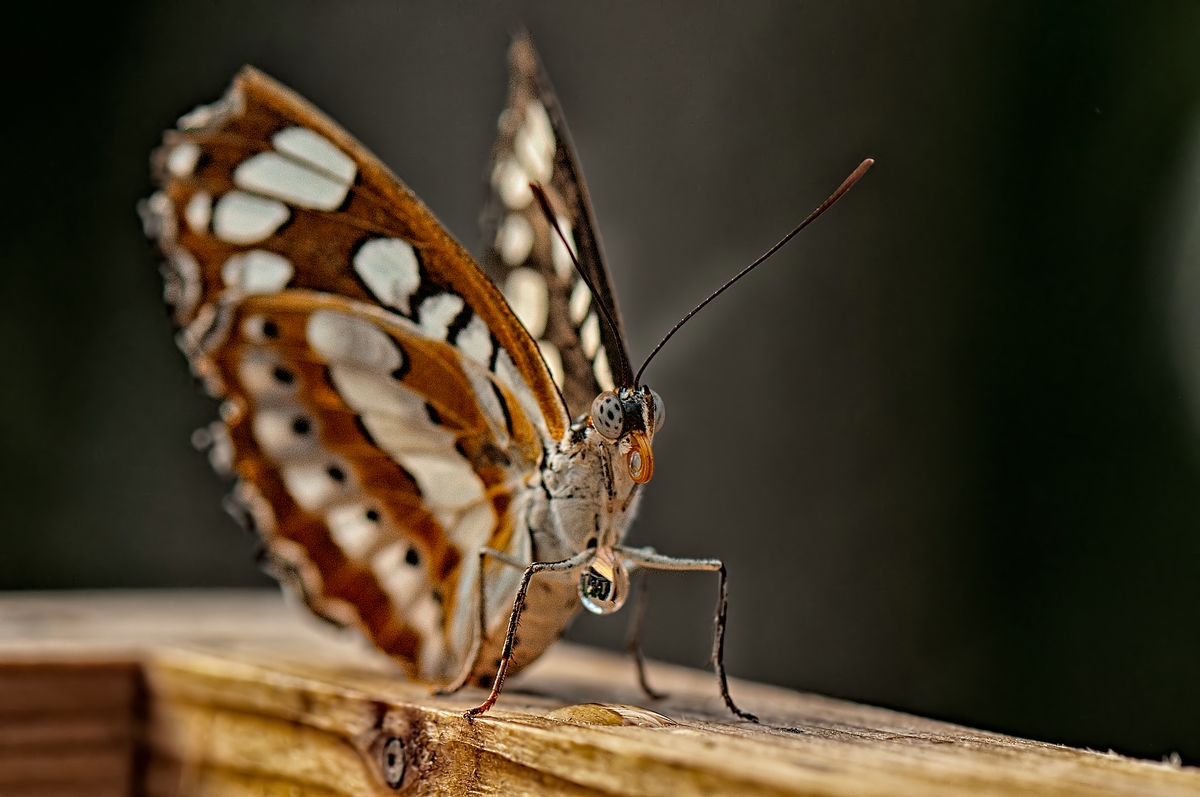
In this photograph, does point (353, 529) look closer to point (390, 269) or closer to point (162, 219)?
point (390, 269)

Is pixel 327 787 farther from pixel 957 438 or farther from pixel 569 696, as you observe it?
pixel 957 438

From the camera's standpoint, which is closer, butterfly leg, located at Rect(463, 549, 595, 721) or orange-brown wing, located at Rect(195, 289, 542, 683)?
butterfly leg, located at Rect(463, 549, 595, 721)

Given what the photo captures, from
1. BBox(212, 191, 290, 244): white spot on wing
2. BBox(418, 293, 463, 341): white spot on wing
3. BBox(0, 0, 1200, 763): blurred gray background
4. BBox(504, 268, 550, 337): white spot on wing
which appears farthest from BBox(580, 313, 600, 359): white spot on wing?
BBox(0, 0, 1200, 763): blurred gray background

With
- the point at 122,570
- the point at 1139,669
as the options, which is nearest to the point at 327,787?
the point at 1139,669

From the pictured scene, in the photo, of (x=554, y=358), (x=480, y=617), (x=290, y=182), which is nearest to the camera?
(x=480, y=617)

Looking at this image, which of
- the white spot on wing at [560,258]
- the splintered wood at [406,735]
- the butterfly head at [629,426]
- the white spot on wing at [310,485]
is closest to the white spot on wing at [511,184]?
the white spot on wing at [560,258]

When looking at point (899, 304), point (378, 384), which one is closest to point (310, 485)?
point (378, 384)

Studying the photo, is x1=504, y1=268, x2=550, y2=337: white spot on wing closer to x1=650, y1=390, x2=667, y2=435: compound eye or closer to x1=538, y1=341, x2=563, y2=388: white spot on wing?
x1=538, y1=341, x2=563, y2=388: white spot on wing

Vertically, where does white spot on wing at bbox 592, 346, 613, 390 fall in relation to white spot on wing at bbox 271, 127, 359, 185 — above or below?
below
